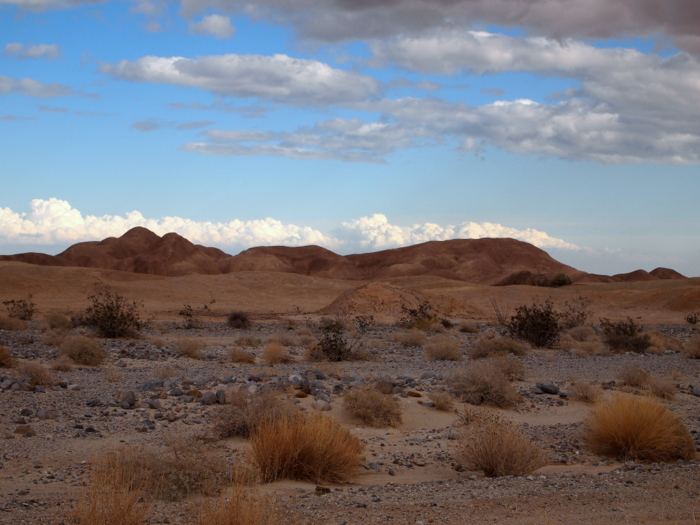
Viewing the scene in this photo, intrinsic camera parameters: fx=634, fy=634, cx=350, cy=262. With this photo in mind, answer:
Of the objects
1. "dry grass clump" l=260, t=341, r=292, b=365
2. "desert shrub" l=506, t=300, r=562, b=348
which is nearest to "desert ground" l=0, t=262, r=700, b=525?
"dry grass clump" l=260, t=341, r=292, b=365

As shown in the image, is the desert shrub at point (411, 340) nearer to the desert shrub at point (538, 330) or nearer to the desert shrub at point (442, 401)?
the desert shrub at point (538, 330)

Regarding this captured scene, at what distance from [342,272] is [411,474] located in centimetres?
10626

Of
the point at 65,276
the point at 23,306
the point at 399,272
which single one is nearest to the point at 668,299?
the point at 23,306

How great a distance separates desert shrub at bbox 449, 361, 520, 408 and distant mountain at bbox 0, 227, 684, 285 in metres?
89.5

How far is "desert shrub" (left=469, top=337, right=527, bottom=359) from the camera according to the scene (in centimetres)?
1923

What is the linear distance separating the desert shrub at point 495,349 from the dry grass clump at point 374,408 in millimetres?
9258

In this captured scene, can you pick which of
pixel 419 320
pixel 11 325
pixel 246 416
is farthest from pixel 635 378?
pixel 11 325

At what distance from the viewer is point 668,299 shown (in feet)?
157

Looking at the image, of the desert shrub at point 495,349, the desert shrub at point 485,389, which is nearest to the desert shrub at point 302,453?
the desert shrub at point 485,389

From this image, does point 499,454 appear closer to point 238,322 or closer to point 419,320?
point 419,320

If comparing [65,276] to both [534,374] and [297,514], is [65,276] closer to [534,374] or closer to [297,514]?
[534,374]

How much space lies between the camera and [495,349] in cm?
1964

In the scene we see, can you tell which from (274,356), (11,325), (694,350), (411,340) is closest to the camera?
(274,356)

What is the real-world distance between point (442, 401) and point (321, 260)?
107152mm
